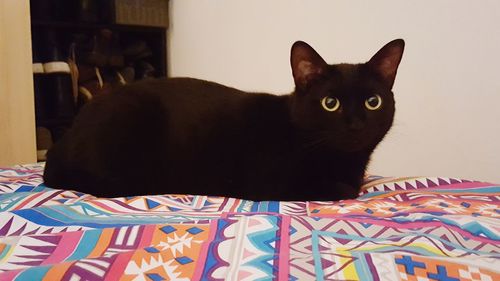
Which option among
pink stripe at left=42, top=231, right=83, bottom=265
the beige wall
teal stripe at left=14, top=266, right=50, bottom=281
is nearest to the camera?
teal stripe at left=14, top=266, right=50, bottom=281

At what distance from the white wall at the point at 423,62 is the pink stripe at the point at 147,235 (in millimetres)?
853

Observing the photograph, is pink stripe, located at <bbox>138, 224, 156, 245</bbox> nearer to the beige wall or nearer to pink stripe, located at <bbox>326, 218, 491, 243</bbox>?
pink stripe, located at <bbox>326, 218, 491, 243</bbox>

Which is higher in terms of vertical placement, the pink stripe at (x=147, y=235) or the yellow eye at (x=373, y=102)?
the yellow eye at (x=373, y=102)

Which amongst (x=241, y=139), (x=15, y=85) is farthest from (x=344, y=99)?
(x=15, y=85)

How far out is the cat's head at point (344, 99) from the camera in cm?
96

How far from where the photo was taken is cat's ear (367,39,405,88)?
994mm

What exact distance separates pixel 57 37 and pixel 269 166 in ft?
6.22

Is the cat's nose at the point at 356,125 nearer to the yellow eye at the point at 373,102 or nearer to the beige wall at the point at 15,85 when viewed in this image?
the yellow eye at the point at 373,102

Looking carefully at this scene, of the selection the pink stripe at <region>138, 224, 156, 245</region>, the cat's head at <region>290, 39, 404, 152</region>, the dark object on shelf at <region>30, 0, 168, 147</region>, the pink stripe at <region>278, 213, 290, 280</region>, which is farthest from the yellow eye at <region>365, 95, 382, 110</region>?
the dark object on shelf at <region>30, 0, 168, 147</region>

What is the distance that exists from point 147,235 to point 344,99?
554 millimetres

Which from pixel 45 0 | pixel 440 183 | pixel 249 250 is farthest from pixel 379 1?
pixel 45 0

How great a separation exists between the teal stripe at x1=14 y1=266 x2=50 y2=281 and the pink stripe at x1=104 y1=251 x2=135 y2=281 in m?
0.06

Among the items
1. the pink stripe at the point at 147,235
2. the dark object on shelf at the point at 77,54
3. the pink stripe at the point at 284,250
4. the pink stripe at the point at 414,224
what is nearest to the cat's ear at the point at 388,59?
the pink stripe at the point at 414,224

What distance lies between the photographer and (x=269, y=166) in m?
1.03
